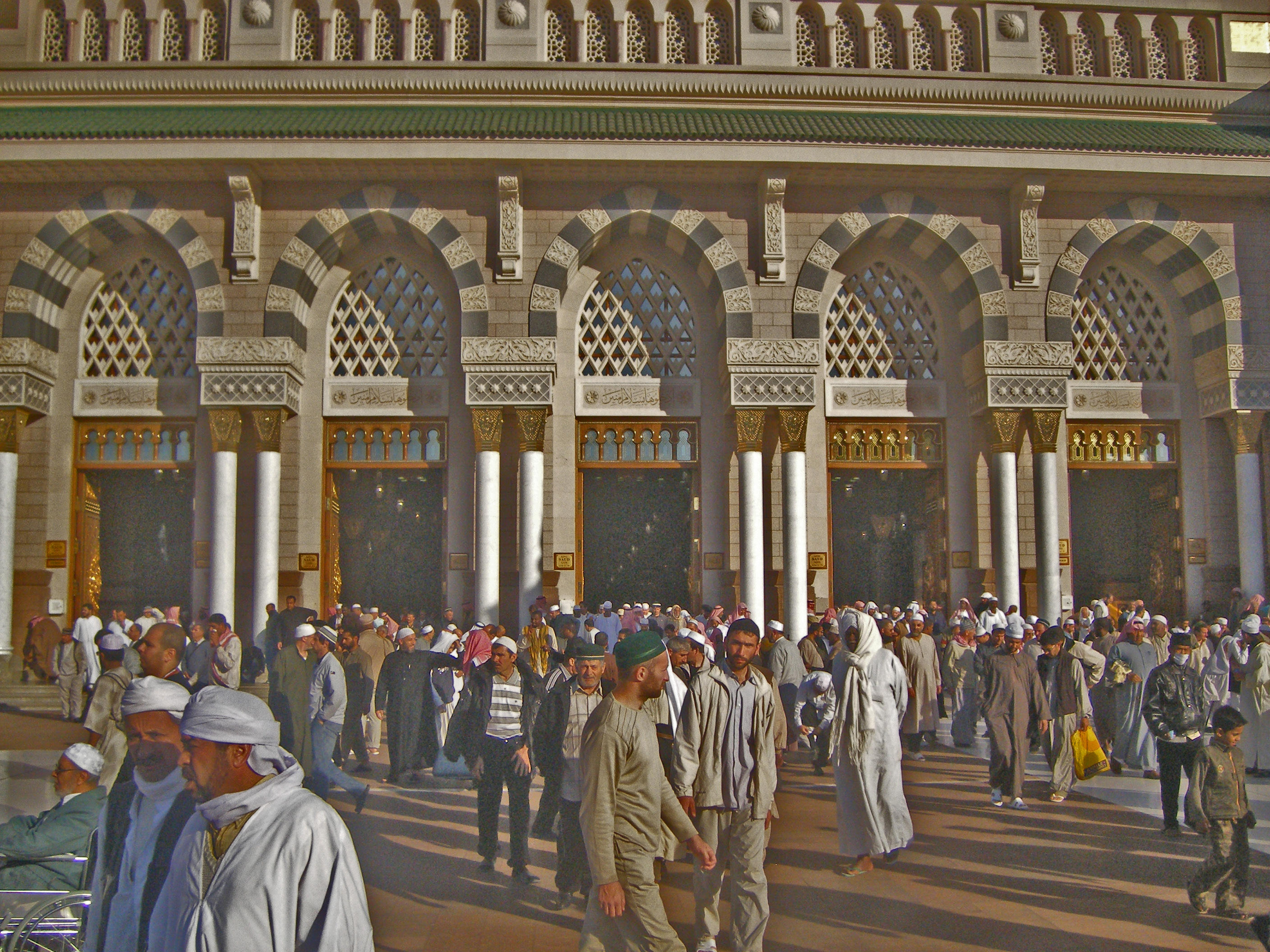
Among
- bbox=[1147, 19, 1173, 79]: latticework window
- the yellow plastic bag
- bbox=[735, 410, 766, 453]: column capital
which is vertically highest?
bbox=[1147, 19, 1173, 79]: latticework window

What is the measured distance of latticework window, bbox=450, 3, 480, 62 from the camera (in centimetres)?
1673

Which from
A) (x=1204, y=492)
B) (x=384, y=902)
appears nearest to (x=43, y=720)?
(x=384, y=902)

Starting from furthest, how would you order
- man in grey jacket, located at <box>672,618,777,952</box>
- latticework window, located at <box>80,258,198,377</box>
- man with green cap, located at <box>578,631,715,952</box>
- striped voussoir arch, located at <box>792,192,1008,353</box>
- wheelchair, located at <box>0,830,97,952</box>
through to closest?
latticework window, located at <box>80,258,198,377</box>, striped voussoir arch, located at <box>792,192,1008,353</box>, man in grey jacket, located at <box>672,618,777,952</box>, wheelchair, located at <box>0,830,97,952</box>, man with green cap, located at <box>578,631,715,952</box>

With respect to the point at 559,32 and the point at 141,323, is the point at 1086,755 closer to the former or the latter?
the point at 559,32

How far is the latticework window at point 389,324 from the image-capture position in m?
16.6

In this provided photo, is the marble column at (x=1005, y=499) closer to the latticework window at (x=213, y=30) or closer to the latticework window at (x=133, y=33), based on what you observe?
the latticework window at (x=213, y=30)

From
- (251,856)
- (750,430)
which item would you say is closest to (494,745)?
(251,856)

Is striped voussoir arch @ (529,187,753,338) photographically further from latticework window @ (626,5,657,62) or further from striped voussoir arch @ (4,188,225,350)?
striped voussoir arch @ (4,188,225,350)

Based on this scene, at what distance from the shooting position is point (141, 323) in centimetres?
1659

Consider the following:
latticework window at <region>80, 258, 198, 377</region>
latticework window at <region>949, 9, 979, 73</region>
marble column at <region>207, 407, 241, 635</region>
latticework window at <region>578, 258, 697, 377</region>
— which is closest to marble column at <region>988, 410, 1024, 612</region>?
latticework window at <region>578, 258, 697, 377</region>

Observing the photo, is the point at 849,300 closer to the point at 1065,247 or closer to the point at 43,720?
the point at 1065,247

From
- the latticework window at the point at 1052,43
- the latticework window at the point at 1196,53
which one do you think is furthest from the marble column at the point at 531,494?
the latticework window at the point at 1196,53

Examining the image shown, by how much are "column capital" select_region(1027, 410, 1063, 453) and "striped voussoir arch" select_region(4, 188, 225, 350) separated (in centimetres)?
1376

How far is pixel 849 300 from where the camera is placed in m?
16.9
